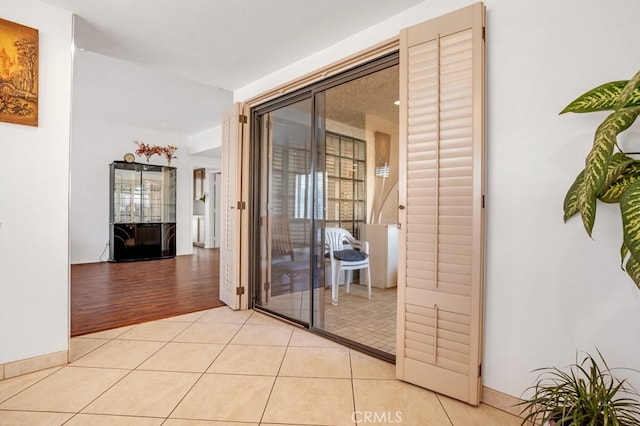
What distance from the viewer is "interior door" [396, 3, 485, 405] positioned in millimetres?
1648

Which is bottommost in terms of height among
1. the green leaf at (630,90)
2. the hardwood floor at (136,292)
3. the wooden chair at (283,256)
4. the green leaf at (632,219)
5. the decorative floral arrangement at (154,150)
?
the hardwood floor at (136,292)

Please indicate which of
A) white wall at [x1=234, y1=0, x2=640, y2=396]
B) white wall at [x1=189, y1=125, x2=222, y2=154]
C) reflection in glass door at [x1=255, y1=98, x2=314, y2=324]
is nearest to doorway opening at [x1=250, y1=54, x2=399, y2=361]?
reflection in glass door at [x1=255, y1=98, x2=314, y2=324]

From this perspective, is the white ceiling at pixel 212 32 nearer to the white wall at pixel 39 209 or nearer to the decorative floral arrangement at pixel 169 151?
the white wall at pixel 39 209

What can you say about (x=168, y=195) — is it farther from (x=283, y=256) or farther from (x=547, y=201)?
(x=547, y=201)

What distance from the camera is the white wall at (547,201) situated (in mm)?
1336

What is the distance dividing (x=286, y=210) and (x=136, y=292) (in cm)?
234

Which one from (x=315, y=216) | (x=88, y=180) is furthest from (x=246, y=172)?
(x=88, y=180)

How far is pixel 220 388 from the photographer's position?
182 cm

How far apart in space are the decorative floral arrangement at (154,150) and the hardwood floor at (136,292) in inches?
86.7

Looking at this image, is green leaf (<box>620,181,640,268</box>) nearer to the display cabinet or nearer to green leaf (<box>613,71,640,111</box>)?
green leaf (<box>613,71,640,111</box>)

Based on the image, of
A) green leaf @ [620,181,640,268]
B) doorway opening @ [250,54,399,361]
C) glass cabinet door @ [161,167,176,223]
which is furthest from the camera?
glass cabinet door @ [161,167,176,223]

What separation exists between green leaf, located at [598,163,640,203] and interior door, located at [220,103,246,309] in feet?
9.20

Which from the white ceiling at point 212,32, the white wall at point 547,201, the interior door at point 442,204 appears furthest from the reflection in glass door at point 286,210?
the white wall at point 547,201

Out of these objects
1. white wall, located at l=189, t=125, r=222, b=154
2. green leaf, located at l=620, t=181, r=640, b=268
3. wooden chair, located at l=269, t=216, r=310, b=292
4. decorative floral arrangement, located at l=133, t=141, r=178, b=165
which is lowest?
wooden chair, located at l=269, t=216, r=310, b=292
